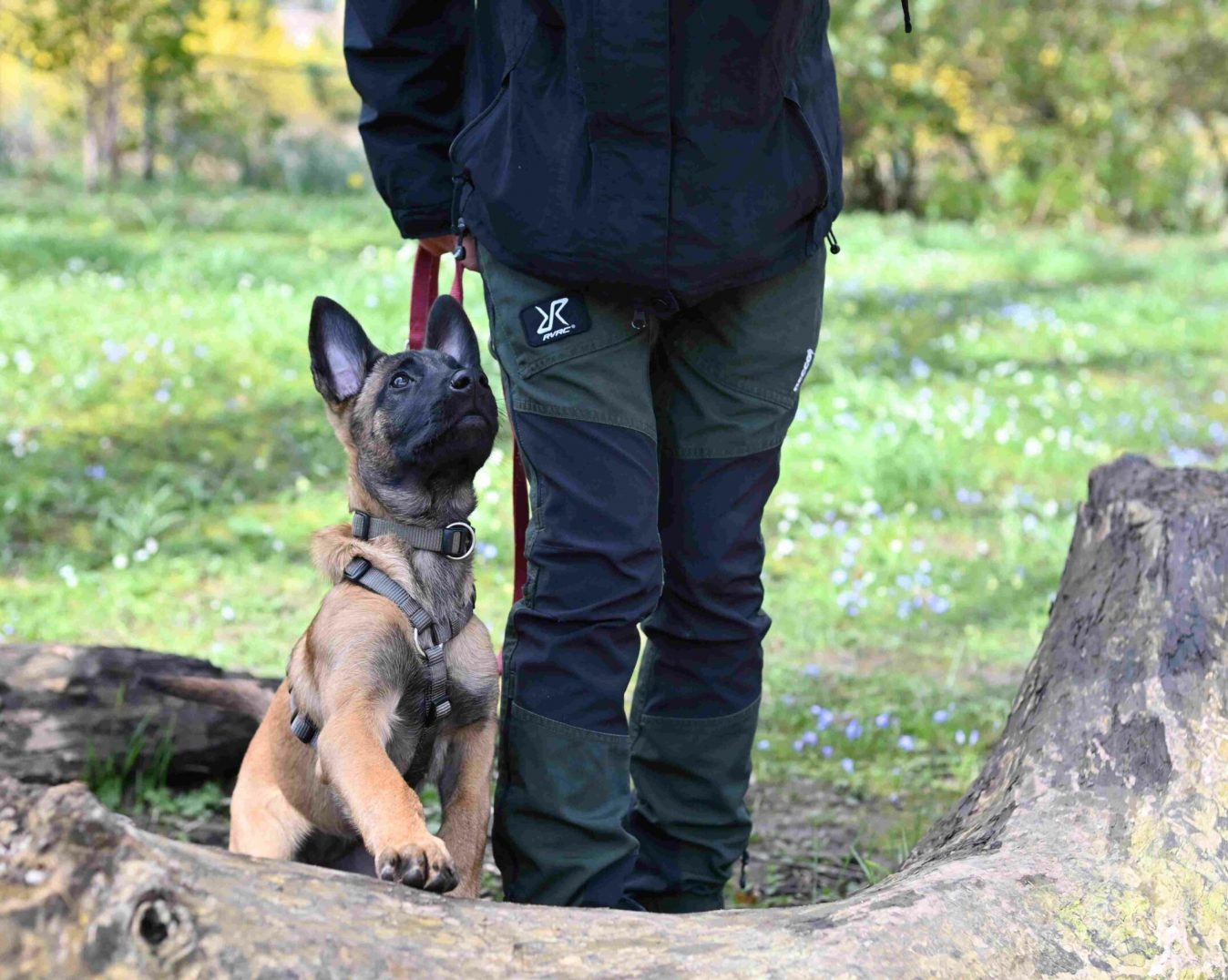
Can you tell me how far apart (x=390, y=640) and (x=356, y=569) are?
19cm

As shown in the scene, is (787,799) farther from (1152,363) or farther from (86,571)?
(1152,363)

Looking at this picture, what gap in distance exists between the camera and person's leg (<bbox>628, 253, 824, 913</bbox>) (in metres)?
2.84

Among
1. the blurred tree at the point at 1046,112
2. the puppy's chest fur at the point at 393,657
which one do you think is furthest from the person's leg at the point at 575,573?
the blurred tree at the point at 1046,112

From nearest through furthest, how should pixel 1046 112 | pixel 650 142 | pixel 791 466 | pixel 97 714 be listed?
pixel 650 142, pixel 97 714, pixel 791 466, pixel 1046 112

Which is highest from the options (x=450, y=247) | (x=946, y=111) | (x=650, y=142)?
(x=946, y=111)

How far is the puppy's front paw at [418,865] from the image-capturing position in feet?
7.25

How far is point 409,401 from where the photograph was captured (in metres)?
2.92

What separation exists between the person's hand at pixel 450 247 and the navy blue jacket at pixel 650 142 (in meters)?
0.13

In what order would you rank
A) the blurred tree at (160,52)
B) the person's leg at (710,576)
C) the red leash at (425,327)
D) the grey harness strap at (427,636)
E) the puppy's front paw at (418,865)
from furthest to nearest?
the blurred tree at (160,52) < the red leash at (425,327) < the person's leg at (710,576) < the grey harness strap at (427,636) < the puppy's front paw at (418,865)

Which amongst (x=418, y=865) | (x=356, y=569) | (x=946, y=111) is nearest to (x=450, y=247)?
(x=356, y=569)

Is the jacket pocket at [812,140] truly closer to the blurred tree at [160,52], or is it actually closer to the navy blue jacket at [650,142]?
the navy blue jacket at [650,142]

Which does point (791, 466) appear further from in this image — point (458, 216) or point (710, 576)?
point (458, 216)

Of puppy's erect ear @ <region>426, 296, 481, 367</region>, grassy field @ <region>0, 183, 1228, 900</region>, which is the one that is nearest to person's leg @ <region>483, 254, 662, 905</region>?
puppy's erect ear @ <region>426, 296, 481, 367</region>

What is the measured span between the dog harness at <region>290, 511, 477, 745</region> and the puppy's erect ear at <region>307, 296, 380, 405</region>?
0.31m
